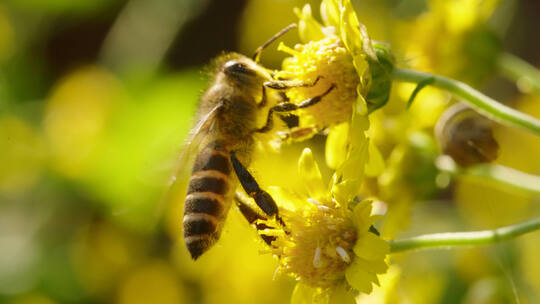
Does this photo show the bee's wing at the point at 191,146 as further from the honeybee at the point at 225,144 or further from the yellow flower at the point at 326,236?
the yellow flower at the point at 326,236

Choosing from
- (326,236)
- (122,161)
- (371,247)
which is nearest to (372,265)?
(371,247)

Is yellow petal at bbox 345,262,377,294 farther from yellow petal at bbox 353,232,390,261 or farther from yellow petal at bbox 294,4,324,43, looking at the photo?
yellow petal at bbox 294,4,324,43

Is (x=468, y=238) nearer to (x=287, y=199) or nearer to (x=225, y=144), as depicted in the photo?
(x=287, y=199)

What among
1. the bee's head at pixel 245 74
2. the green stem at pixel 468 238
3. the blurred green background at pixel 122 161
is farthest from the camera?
the blurred green background at pixel 122 161

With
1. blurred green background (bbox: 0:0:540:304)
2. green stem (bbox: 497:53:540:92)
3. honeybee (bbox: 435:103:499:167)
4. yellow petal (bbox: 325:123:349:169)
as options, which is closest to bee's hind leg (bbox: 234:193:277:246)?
yellow petal (bbox: 325:123:349:169)

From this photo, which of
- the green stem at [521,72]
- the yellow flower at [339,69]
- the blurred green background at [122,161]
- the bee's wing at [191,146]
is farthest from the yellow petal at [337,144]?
the blurred green background at [122,161]

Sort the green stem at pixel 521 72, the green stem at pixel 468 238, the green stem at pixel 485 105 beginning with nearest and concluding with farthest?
the green stem at pixel 468 238
the green stem at pixel 485 105
the green stem at pixel 521 72

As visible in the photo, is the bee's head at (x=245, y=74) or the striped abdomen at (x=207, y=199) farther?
the bee's head at (x=245, y=74)
